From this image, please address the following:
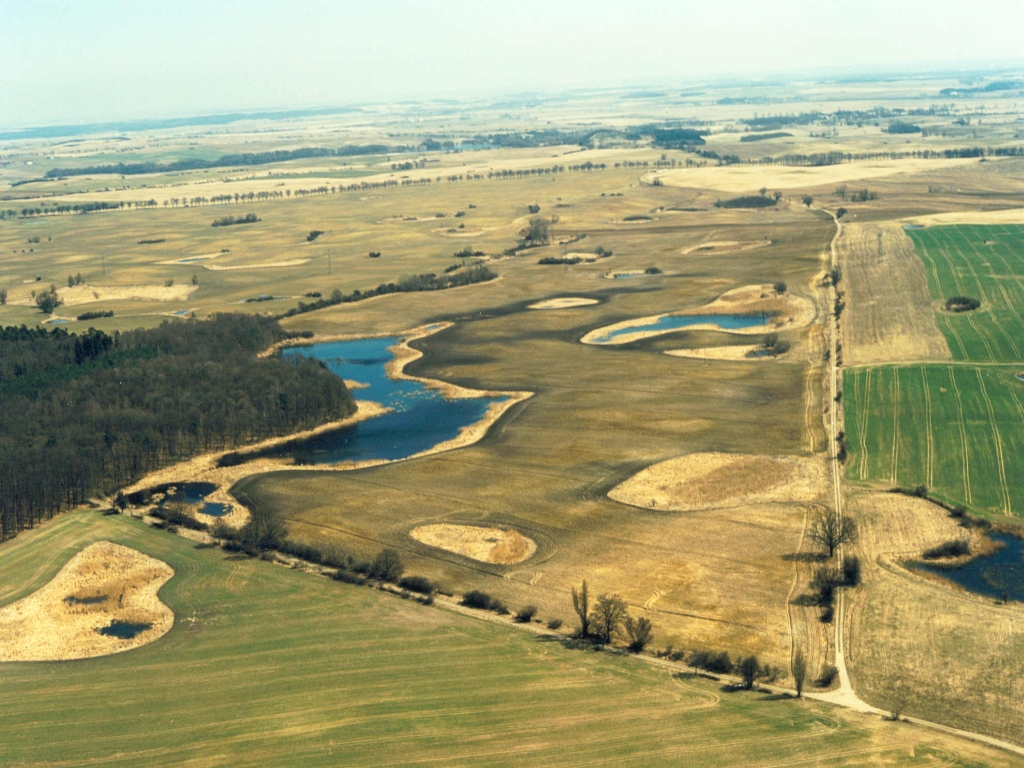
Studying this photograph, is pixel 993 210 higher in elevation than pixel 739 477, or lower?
higher

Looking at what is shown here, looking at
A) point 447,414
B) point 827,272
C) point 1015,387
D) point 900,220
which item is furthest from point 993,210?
point 447,414

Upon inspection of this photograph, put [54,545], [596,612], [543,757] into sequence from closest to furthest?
[543,757], [596,612], [54,545]

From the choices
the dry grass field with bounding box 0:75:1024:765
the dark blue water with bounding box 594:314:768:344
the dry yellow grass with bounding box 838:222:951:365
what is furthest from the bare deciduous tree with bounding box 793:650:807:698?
the dark blue water with bounding box 594:314:768:344

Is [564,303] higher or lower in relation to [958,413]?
higher

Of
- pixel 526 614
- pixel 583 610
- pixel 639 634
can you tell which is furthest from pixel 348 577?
pixel 639 634

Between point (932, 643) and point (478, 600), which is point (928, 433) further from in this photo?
point (478, 600)

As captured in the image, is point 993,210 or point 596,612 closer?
point 596,612

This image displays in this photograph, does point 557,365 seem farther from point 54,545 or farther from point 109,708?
point 109,708

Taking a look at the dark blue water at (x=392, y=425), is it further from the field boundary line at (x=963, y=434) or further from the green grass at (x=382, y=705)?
the field boundary line at (x=963, y=434)

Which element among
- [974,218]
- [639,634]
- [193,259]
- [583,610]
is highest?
[974,218]
